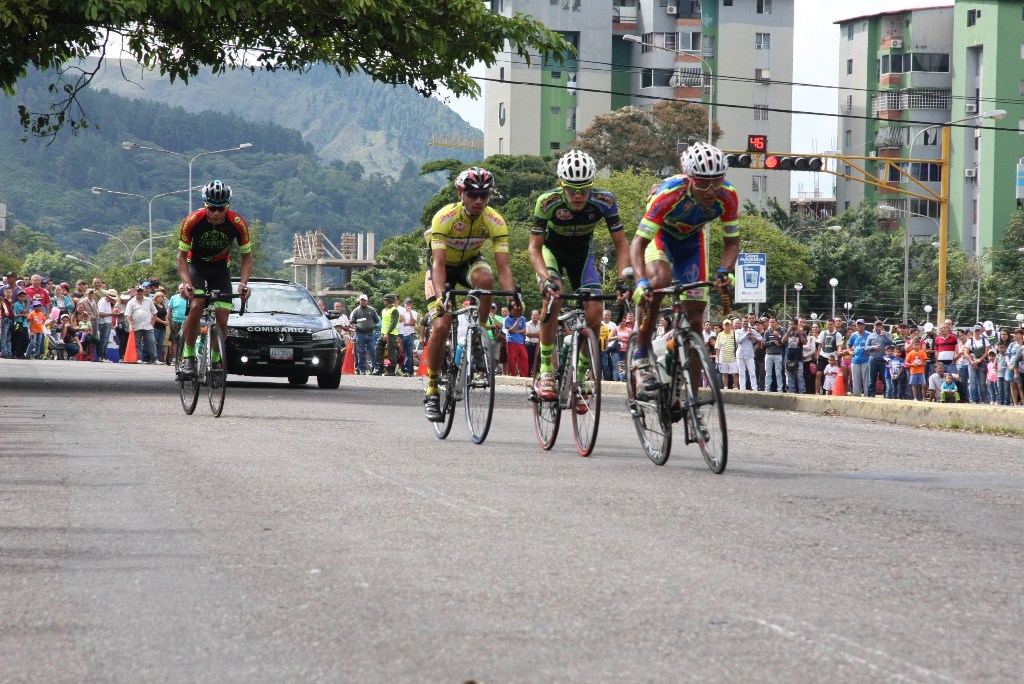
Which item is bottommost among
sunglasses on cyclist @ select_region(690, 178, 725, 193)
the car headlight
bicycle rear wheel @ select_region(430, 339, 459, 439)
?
bicycle rear wheel @ select_region(430, 339, 459, 439)

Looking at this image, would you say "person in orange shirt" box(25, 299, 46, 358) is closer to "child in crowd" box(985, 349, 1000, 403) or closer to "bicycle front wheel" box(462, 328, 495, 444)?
"child in crowd" box(985, 349, 1000, 403)

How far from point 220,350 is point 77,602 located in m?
8.45

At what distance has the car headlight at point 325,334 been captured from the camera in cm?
2133

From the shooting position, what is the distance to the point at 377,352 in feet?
105

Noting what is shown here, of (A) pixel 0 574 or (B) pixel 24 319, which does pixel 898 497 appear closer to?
(A) pixel 0 574

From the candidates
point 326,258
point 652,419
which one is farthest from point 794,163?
point 326,258

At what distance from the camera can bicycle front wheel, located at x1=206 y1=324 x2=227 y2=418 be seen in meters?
13.8

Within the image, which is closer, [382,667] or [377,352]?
[382,667]

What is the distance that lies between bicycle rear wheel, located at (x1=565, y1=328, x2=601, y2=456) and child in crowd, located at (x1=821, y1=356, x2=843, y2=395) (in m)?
21.0

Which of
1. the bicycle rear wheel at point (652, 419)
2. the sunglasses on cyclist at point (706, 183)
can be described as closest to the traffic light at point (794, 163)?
the bicycle rear wheel at point (652, 419)

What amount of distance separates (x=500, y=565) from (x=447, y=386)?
5.49 m

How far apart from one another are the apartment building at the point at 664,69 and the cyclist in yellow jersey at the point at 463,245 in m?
106

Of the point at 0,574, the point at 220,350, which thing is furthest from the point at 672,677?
the point at 220,350

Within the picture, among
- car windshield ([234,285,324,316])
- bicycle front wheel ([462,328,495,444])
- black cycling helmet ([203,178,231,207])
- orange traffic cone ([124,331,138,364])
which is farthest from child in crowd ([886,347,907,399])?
bicycle front wheel ([462,328,495,444])
